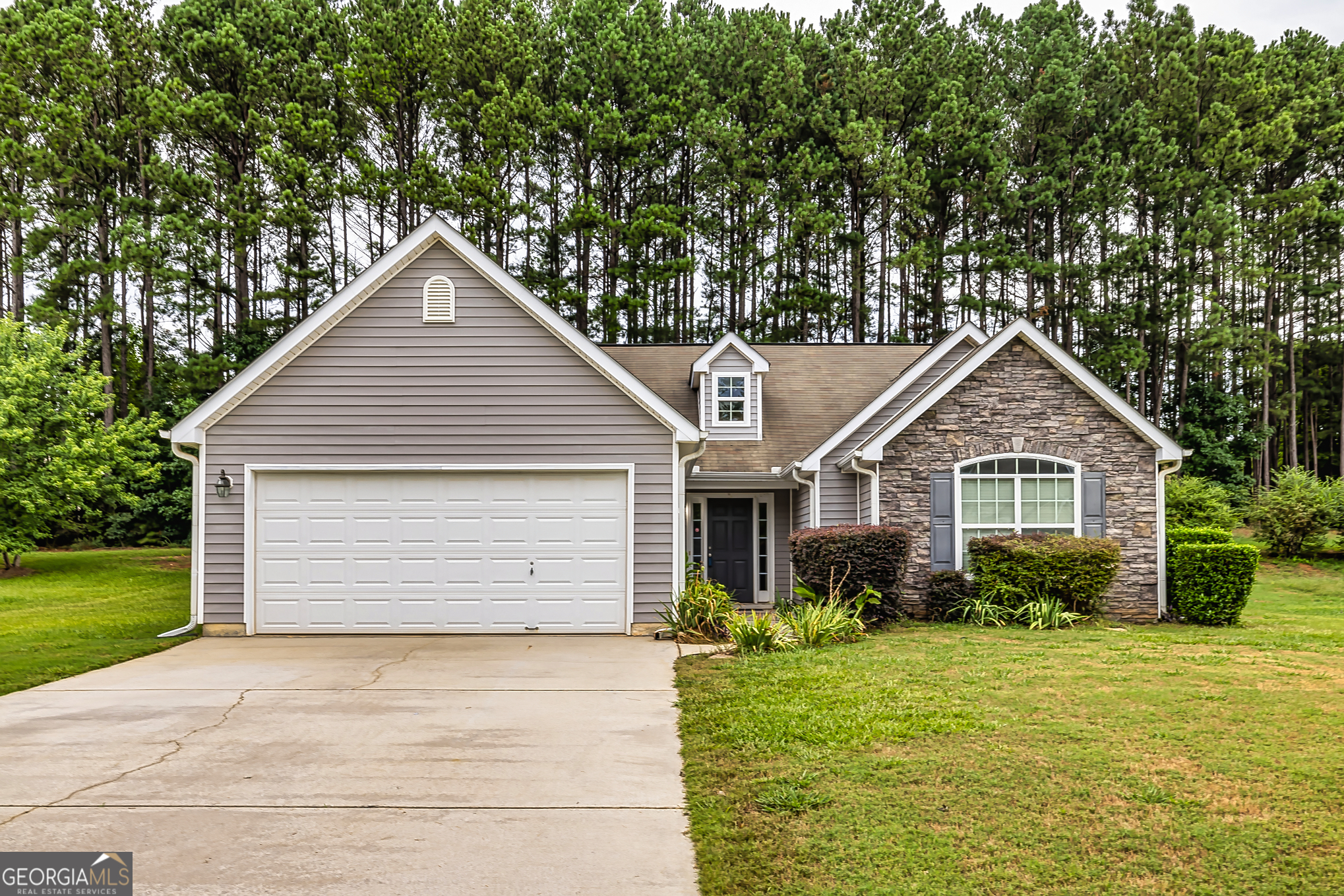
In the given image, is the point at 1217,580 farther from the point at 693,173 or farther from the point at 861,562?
the point at 693,173

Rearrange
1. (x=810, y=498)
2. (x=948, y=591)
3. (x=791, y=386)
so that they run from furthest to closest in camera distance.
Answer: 1. (x=791, y=386)
2. (x=810, y=498)
3. (x=948, y=591)

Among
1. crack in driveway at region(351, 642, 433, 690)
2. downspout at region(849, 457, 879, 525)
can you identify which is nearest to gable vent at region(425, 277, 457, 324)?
crack in driveway at region(351, 642, 433, 690)

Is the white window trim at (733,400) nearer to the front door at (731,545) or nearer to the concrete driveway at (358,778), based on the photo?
the front door at (731,545)

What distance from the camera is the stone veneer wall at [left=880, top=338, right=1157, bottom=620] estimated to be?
42.4 ft

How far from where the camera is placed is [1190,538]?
1335 cm

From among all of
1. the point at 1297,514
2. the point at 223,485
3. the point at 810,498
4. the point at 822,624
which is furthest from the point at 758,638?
the point at 1297,514

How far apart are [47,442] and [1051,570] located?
20.3 meters

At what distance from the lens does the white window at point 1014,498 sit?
1303 cm

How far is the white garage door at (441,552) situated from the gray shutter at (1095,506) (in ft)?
22.0

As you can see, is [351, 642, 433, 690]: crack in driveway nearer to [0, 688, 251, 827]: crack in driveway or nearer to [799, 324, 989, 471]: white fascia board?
[0, 688, 251, 827]: crack in driveway

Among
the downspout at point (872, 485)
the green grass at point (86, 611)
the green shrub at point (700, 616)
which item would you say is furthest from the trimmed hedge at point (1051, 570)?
the green grass at point (86, 611)

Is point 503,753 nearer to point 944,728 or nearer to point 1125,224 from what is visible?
point 944,728

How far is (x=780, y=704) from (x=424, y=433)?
709cm

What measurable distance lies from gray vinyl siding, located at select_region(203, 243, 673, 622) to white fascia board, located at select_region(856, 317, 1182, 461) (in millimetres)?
3243
